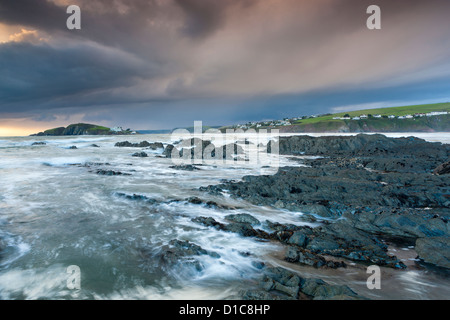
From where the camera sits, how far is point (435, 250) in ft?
20.3

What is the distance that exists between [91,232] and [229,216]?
4.81 meters

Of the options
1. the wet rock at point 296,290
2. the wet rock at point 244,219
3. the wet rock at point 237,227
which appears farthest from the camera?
the wet rock at point 244,219

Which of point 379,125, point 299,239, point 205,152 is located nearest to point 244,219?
point 299,239

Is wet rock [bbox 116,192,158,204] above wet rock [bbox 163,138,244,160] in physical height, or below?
below

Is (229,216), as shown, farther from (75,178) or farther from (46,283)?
(75,178)

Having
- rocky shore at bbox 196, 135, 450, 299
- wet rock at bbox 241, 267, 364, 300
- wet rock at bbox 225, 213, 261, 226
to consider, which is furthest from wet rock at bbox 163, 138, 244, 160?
wet rock at bbox 241, 267, 364, 300

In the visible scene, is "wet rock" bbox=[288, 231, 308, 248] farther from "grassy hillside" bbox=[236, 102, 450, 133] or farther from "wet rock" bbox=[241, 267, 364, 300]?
"grassy hillside" bbox=[236, 102, 450, 133]

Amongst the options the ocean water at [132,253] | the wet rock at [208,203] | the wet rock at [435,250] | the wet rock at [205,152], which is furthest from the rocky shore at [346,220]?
the wet rock at [205,152]

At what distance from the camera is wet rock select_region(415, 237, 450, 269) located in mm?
5957

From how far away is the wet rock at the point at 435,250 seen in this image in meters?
5.96

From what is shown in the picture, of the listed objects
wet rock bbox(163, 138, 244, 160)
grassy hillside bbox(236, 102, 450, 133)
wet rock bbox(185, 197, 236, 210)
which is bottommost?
wet rock bbox(185, 197, 236, 210)

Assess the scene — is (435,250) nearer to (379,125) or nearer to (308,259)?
(308,259)

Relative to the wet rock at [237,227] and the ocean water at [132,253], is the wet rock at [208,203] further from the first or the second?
the wet rock at [237,227]

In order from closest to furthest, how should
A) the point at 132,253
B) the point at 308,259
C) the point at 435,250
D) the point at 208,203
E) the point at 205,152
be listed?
the point at 308,259, the point at 435,250, the point at 132,253, the point at 208,203, the point at 205,152
